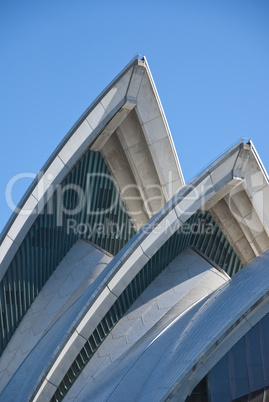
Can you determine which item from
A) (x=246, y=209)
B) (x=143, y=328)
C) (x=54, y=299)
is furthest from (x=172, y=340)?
(x=246, y=209)

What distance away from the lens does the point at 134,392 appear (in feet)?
66.1

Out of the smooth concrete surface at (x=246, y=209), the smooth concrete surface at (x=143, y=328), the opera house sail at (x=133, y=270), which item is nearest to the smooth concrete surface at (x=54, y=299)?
the opera house sail at (x=133, y=270)

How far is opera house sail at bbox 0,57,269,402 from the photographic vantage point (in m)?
19.6

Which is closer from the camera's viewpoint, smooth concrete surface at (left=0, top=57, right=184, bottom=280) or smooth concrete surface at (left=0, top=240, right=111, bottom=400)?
smooth concrete surface at (left=0, top=240, right=111, bottom=400)

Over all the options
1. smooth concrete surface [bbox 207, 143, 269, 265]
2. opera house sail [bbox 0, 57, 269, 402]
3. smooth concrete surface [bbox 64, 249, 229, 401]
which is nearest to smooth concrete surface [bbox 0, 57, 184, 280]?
opera house sail [bbox 0, 57, 269, 402]

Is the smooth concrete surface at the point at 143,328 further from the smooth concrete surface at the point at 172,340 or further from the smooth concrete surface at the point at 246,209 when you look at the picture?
the smooth concrete surface at the point at 246,209

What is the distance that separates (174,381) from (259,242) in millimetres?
11314

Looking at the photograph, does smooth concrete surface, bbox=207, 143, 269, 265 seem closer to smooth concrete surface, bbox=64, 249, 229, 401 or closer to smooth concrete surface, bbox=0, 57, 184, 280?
smooth concrete surface, bbox=64, 249, 229, 401

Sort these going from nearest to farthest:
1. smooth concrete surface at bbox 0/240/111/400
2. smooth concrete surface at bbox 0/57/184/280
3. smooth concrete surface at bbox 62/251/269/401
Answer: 1. smooth concrete surface at bbox 62/251/269/401
2. smooth concrete surface at bbox 0/240/111/400
3. smooth concrete surface at bbox 0/57/184/280

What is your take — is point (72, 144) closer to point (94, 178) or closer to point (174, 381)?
point (94, 178)

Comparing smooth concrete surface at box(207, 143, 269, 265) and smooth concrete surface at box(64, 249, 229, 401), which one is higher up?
smooth concrete surface at box(207, 143, 269, 265)

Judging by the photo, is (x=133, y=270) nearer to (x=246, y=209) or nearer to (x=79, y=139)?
(x=79, y=139)

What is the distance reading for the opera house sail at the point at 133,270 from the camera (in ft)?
64.2

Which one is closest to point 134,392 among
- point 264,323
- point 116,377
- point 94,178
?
point 116,377
